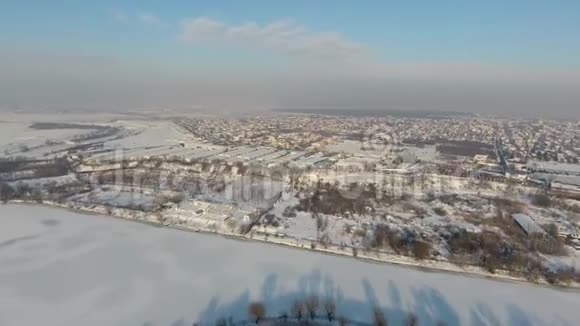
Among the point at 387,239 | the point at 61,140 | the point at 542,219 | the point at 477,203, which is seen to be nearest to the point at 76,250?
the point at 387,239

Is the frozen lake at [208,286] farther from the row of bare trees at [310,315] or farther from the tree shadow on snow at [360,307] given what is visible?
the row of bare trees at [310,315]

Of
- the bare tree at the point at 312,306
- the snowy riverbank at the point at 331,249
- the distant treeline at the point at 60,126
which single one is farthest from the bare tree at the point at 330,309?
the distant treeline at the point at 60,126

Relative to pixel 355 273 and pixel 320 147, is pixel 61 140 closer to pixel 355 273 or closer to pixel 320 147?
pixel 320 147

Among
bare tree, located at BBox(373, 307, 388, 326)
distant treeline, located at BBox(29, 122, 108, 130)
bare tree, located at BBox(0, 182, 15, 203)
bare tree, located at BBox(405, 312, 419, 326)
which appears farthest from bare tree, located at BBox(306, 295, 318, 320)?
distant treeline, located at BBox(29, 122, 108, 130)

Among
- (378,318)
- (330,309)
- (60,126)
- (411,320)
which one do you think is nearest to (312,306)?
(330,309)

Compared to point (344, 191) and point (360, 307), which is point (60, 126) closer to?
point (344, 191)

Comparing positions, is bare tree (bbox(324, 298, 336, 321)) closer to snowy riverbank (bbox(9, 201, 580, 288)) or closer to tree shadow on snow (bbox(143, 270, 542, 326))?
tree shadow on snow (bbox(143, 270, 542, 326))

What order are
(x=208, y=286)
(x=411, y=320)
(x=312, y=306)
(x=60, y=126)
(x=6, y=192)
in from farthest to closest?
(x=60, y=126), (x=6, y=192), (x=208, y=286), (x=312, y=306), (x=411, y=320)
